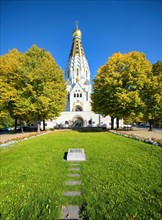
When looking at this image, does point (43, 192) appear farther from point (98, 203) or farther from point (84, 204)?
point (98, 203)

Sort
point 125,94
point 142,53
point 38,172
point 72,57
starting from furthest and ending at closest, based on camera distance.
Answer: point 72,57, point 142,53, point 125,94, point 38,172

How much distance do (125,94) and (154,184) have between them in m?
16.0

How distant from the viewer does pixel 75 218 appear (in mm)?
3578

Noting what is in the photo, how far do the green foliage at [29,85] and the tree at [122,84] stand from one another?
7.26 m

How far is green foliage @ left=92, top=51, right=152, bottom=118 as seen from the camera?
2033 cm

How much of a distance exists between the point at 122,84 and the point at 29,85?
13606mm

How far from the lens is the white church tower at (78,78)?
57.4 metres

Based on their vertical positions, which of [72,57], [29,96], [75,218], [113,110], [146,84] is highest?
[72,57]

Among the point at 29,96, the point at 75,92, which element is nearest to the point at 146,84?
the point at 29,96

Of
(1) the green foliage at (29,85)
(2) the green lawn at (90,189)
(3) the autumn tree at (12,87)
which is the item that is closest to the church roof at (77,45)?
(1) the green foliage at (29,85)

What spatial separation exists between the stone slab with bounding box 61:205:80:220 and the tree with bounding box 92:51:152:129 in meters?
17.1

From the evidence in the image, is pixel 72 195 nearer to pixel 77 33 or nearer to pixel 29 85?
pixel 29 85

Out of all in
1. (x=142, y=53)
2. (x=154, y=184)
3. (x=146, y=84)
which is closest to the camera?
(x=154, y=184)

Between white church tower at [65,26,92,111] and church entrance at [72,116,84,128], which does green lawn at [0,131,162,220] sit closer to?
church entrance at [72,116,84,128]
